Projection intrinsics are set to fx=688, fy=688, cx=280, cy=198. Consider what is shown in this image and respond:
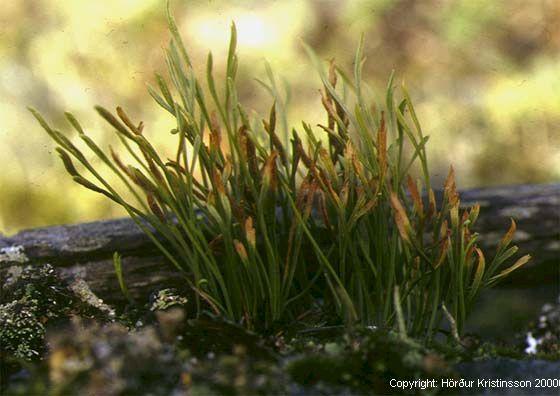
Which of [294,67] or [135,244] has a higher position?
[294,67]

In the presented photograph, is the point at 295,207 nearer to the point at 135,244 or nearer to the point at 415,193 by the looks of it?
the point at 415,193

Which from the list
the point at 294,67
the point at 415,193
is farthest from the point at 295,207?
the point at 294,67

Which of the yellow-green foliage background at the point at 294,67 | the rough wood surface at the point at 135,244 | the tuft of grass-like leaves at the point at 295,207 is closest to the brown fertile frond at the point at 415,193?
the tuft of grass-like leaves at the point at 295,207

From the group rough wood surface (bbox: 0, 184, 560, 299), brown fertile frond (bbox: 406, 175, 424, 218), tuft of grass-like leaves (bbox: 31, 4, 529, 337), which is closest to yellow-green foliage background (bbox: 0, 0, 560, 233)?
rough wood surface (bbox: 0, 184, 560, 299)

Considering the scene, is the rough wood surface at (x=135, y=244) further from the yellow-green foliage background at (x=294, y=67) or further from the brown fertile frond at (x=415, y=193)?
the yellow-green foliage background at (x=294, y=67)

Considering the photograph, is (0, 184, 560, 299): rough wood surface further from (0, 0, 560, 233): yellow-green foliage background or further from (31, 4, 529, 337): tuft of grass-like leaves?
(0, 0, 560, 233): yellow-green foliage background

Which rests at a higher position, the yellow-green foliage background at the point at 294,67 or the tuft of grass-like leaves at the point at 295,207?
the yellow-green foliage background at the point at 294,67

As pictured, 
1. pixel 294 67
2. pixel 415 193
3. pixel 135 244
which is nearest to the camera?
pixel 415 193

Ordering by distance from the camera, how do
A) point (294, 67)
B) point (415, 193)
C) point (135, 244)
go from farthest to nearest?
point (294, 67), point (135, 244), point (415, 193)
